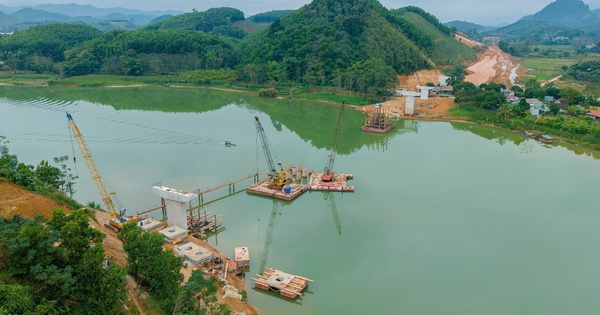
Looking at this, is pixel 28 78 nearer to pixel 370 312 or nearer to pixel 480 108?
pixel 480 108

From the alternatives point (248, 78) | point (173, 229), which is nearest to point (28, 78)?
point (248, 78)

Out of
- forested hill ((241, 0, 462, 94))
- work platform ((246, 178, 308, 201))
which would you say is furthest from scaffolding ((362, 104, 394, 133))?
work platform ((246, 178, 308, 201))

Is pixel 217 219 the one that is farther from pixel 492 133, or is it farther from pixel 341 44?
pixel 341 44

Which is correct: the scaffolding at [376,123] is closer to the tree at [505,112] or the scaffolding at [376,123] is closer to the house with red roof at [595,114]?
the tree at [505,112]

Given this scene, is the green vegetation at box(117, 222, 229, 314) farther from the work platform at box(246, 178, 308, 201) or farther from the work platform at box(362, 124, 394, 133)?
the work platform at box(362, 124, 394, 133)

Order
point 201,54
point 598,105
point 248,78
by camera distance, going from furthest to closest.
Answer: point 201,54
point 248,78
point 598,105

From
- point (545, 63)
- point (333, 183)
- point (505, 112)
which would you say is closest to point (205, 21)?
point (545, 63)
